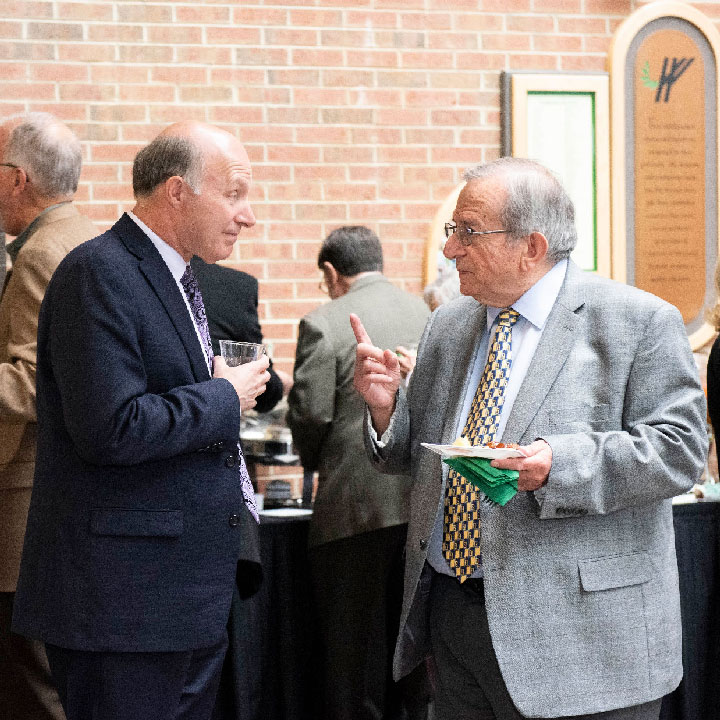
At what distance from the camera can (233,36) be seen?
4285 millimetres

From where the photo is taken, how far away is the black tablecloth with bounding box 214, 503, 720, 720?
324 cm

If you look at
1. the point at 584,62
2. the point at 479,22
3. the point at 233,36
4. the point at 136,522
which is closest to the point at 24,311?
the point at 136,522

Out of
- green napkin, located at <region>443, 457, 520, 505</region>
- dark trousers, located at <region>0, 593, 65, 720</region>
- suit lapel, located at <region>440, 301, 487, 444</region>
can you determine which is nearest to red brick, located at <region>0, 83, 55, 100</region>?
dark trousers, located at <region>0, 593, 65, 720</region>

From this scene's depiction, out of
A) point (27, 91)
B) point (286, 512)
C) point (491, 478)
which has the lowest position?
point (286, 512)

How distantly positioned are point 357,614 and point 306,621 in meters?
0.16

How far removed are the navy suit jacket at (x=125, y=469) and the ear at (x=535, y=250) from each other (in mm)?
647

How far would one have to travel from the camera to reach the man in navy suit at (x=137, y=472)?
74.3 inches

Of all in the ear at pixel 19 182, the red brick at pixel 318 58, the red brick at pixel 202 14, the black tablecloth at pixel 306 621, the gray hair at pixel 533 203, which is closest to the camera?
the gray hair at pixel 533 203

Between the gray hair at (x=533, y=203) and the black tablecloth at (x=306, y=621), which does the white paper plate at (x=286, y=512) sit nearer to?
the black tablecloth at (x=306, y=621)

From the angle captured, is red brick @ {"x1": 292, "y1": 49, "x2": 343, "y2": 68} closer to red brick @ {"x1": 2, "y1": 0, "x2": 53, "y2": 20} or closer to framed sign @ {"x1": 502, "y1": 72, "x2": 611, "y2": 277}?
framed sign @ {"x1": 502, "y1": 72, "x2": 611, "y2": 277}

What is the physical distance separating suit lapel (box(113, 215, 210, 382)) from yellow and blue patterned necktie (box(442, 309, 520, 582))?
1.79 feet

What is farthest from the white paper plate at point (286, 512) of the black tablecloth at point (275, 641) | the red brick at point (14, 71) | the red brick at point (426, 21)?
the red brick at point (426, 21)

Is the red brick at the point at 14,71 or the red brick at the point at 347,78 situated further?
the red brick at the point at 347,78

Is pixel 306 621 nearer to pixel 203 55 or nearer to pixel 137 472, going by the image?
pixel 137 472
